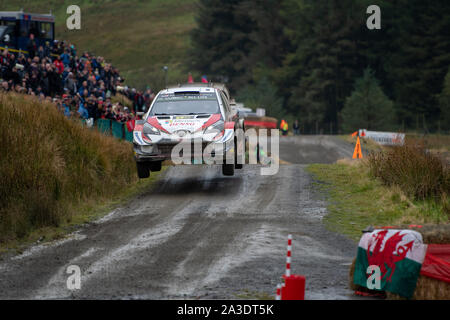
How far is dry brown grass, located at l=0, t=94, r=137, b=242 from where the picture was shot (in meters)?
12.5

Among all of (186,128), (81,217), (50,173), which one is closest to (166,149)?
(186,128)

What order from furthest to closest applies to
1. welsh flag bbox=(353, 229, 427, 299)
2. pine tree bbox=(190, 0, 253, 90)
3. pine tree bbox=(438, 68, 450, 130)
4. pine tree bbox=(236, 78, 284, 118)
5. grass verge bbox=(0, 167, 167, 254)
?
pine tree bbox=(190, 0, 253, 90) → pine tree bbox=(236, 78, 284, 118) → pine tree bbox=(438, 68, 450, 130) → grass verge bbox=(0, 167, 167, 254) → welsh flag bbox=(353, 229, 427, 299)

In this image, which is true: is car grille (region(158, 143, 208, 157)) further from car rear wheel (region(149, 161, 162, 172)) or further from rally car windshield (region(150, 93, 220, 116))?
rally car windshield (region(150, 93, 220, 116))

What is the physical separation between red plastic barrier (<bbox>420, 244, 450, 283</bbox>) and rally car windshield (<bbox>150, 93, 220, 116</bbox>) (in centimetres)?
888

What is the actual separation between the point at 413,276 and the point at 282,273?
6.72ft

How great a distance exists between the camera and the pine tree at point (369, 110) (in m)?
65.8

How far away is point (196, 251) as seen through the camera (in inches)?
415

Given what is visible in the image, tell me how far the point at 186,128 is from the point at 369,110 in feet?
174

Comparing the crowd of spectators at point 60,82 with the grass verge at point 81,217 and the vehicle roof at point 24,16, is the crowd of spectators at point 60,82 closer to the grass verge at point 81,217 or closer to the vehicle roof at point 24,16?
the vehicle roof at point 24,16

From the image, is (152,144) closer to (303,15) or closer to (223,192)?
(223,192)

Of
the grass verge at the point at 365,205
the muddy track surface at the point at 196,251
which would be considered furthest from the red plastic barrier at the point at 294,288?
the grass verge at the point at 365,205

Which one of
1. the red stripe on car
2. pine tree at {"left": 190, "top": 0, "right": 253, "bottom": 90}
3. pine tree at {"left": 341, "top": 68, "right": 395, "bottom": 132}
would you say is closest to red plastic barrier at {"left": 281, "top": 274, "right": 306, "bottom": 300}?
the red stripe on car

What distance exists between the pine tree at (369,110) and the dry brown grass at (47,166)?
50827 mm

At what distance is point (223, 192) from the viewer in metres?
16.3
